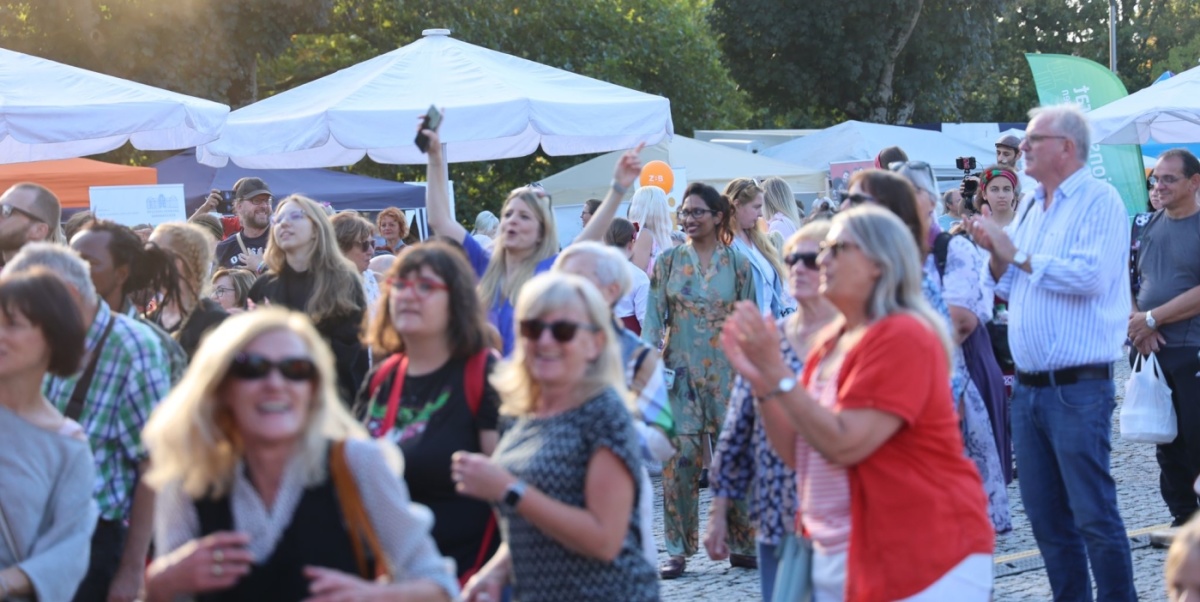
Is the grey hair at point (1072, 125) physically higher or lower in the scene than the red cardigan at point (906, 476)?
higher

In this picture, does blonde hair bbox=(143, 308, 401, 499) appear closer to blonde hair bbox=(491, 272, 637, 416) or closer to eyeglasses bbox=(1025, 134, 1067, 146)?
blonde hair bbox=(491, 272, 637, 416)

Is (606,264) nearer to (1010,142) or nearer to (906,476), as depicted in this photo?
(906,476)

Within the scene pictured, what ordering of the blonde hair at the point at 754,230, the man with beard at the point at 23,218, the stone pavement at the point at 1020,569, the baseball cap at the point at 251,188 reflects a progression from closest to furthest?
the man with beard at the point at 23,218, the stone pavement at the point at 1020,569, the blonde hair at the point at 754,230, the baseball cap at the point at 251,188

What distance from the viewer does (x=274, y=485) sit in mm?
2908

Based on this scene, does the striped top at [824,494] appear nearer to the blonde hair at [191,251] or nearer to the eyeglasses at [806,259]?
the eyeglasses at [806,259]

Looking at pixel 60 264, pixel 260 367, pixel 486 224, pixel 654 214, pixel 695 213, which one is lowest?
pixel 260 367

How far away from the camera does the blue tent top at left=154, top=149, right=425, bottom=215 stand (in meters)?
19.2

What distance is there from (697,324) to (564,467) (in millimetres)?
4497

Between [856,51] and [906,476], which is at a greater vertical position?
[856,51]

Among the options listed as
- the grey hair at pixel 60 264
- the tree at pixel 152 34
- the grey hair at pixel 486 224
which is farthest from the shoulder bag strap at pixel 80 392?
the tree at pixel 152 34

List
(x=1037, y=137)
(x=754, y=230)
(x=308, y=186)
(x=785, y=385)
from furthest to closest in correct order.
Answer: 1. (x=308, y=186)
2. (x=754, y=230)
3. (x=1037, y=137)
4. (x=785, y=385)

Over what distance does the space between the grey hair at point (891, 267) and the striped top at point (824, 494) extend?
0.27 meters

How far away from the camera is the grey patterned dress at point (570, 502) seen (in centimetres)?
362

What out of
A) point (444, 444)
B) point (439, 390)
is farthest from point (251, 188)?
point (444, 444)
